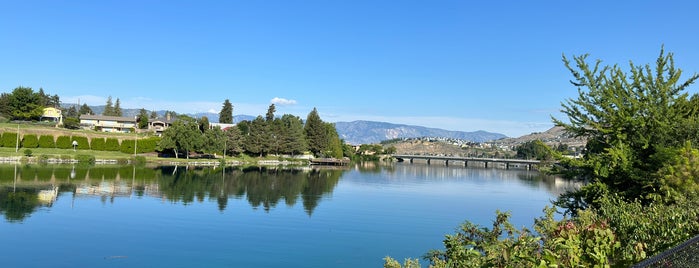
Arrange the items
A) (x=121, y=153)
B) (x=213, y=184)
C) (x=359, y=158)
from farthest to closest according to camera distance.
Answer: (x=359, y=158), (x=121, y=153), (x=213, y=184)

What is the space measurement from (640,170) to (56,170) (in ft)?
211

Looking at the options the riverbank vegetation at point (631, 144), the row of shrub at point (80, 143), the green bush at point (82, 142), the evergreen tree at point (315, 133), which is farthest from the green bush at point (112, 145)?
the riverbank vegetation at point (631, 144)

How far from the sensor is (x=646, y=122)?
2000cm

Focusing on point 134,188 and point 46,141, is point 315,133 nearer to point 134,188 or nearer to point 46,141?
point 46,141

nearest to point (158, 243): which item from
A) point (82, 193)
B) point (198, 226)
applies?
point (198, 226)

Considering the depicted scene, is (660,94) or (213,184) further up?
(660,94)

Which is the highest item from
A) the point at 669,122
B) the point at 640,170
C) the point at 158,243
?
the point at 669,122

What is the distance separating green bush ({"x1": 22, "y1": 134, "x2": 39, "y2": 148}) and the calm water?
79.3 feet

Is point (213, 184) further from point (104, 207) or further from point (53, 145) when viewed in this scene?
point (53, 145)

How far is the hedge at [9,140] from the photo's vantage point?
80062 mm

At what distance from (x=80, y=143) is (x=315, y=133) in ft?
180

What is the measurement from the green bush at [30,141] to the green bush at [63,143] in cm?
332

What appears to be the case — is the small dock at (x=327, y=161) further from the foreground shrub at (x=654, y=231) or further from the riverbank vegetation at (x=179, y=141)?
the foreground shrub at (x=654, y=231)

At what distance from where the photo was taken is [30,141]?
8256cm
